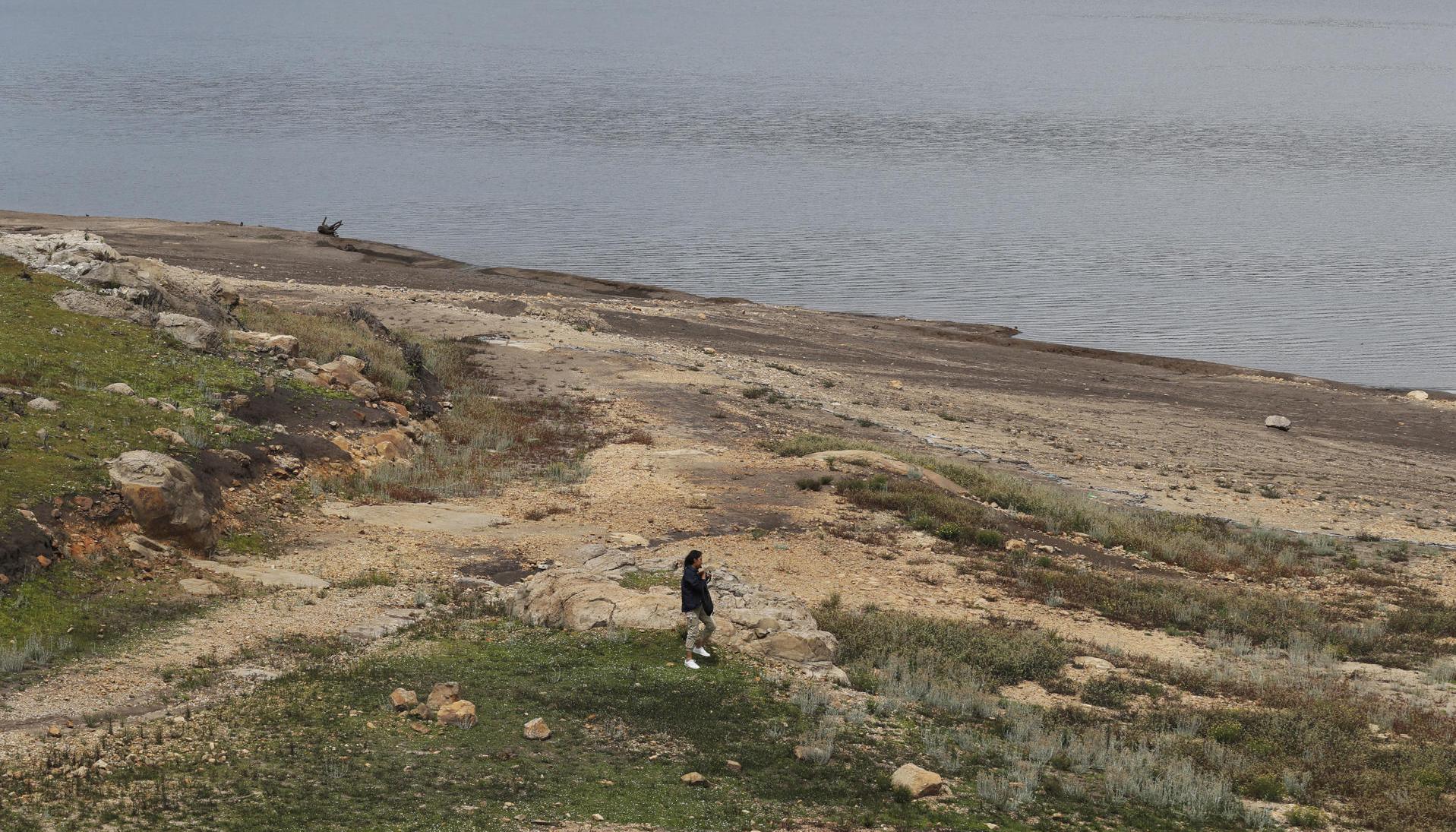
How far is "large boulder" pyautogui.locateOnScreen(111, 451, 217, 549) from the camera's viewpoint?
1881 centimetres

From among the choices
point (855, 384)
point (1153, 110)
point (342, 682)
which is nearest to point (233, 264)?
point (855, 384)

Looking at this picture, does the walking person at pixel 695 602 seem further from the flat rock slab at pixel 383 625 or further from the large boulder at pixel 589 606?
the flat rock slab at pixel 383 625

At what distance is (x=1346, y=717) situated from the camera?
16.7 m

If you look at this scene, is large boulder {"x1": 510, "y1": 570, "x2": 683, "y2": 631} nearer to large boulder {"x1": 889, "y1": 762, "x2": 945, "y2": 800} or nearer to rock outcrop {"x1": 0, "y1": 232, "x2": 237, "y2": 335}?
large boulder {"x1": 889, "y1": 762, "x2": 945, "y2": 800}

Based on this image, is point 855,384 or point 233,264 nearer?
point 855,384

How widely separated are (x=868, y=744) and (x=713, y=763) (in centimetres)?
200

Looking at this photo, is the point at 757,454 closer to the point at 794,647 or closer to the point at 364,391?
the point at 364,391

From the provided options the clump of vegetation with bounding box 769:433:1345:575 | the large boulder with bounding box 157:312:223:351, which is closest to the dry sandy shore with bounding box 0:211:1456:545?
the clump of vegetation with bounding box 769:433:1345:575

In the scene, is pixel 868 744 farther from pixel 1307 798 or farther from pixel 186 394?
pixel 186 394

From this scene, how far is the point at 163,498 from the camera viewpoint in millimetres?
18984

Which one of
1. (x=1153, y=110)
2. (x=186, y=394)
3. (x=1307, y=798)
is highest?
(x=1153, y=110)

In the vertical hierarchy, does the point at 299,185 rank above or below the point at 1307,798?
above

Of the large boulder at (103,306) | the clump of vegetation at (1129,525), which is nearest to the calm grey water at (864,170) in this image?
the clump of vegetation at (1129,525)

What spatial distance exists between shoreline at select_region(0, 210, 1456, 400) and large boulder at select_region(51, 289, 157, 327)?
81.7ft
